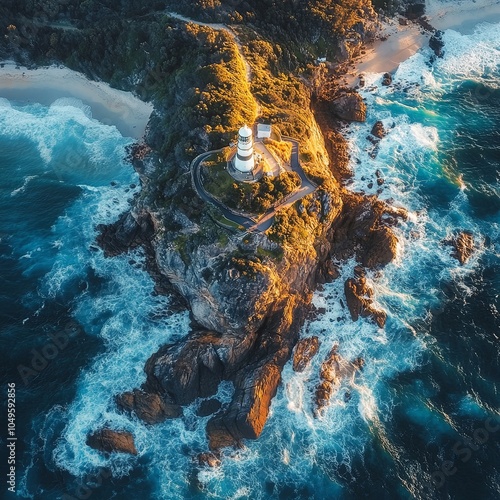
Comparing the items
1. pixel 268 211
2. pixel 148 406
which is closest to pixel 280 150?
pixel 268 211

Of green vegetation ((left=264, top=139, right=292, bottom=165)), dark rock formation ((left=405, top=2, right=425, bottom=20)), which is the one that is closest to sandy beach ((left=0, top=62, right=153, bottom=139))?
green vegetation ((left=264, top=139, right=292, bottom=165))

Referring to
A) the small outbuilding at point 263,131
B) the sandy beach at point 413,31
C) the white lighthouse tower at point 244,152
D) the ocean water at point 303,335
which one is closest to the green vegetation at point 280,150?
the small outbuilding at point 263,131

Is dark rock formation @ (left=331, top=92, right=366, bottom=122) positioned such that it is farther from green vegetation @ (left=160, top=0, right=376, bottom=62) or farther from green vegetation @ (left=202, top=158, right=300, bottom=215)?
green vegetation @ (left=202, top=158, right=300, bottom=215)

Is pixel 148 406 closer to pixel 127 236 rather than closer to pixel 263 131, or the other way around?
pixel 127 236

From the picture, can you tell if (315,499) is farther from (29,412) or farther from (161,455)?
(29,412)

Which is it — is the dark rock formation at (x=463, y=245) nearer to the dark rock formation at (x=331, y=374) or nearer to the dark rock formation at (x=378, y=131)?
the dark rock formation at (x=378, y=131)

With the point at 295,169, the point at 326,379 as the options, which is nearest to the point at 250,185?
the point at 295,169
